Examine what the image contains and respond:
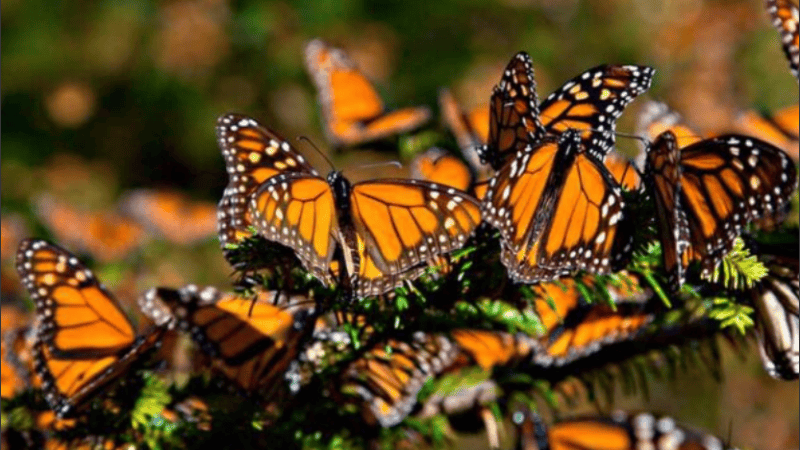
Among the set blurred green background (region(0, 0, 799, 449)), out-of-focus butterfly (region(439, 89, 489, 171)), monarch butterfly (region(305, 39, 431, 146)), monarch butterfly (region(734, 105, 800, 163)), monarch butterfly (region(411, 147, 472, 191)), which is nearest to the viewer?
monarch butterfly (region(411, 147, 472, 191))

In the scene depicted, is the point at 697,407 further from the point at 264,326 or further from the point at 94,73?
the point at 94,73

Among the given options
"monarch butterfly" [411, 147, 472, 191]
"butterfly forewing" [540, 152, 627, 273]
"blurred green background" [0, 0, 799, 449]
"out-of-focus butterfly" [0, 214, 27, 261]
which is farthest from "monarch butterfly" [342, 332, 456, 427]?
"blurred green background" [0, 0, 799, 449]

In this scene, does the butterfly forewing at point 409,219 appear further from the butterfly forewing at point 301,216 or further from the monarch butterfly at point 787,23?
the monarch butterfly at point 787,23

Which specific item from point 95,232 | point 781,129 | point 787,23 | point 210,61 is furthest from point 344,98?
point 210,61

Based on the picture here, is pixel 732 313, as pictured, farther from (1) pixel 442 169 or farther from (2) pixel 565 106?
(1) pixel 442 169

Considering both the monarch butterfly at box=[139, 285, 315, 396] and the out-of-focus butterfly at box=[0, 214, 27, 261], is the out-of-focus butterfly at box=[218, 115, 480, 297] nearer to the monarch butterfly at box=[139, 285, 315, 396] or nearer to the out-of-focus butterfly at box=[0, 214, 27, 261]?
the monarch butterfly at box=[139, 285, 315, 396]
